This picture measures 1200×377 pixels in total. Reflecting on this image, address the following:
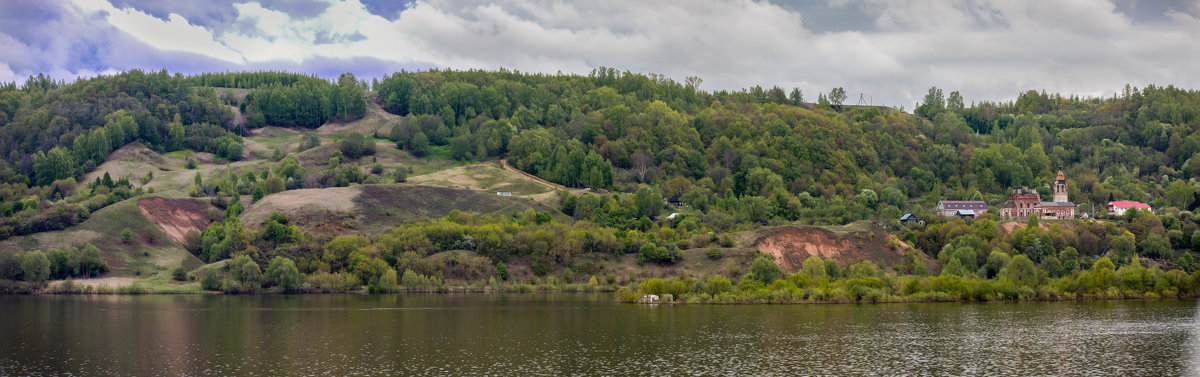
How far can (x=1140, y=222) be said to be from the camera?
6634 inches

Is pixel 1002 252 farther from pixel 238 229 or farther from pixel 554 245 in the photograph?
pixel 238 229

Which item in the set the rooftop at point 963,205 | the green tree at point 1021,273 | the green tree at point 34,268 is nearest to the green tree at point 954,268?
the green tree at point 1021,273

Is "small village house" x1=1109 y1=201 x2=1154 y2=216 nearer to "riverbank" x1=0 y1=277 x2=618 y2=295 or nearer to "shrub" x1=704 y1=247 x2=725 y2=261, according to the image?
"shrub" x1=704 y1=247 x2=725 y2=261

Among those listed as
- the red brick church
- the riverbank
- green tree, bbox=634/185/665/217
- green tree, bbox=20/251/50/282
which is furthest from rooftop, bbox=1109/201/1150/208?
green tree, bbox=20/251/50/282

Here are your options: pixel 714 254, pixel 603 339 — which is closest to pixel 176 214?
pixel 714 254

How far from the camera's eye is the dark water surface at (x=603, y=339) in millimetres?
67188


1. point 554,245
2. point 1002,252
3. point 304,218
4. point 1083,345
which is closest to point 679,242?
point 554,245

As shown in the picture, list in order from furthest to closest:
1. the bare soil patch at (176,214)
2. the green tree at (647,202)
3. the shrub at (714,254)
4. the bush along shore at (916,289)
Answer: the green tree at (647,202)
the bare soil patch at (176,214)
the shrub at (714,254)
the bush along shore at (916,289)

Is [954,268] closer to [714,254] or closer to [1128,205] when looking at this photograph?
[714,254]

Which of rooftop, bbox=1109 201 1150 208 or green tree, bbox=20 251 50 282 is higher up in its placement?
rooftop, bbox=1109 201 1150 208

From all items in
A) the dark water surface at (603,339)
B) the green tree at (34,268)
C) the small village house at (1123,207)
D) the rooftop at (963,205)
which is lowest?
the dark water surface at (603,339)

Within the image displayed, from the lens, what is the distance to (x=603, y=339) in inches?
3179

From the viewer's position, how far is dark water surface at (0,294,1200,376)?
6719 centimetres

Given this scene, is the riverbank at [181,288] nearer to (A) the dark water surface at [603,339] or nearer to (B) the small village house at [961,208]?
(A) the dark water surface at [603,339]
